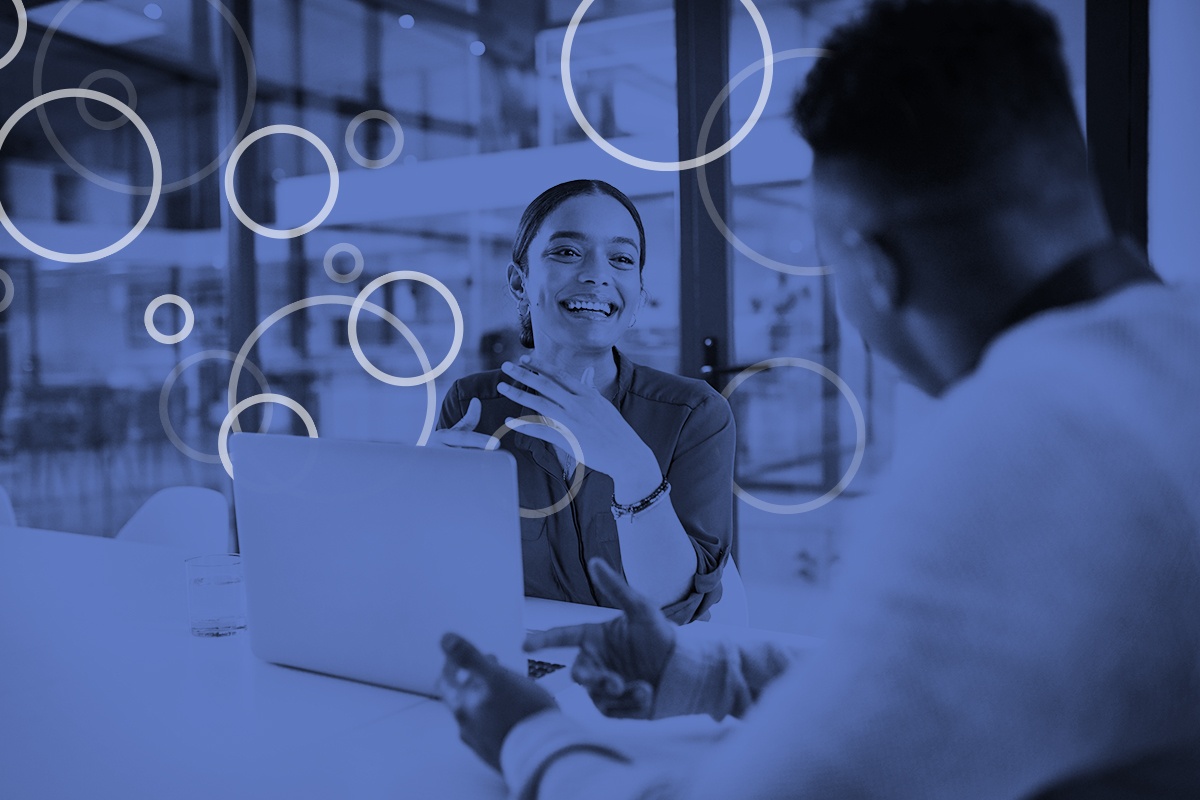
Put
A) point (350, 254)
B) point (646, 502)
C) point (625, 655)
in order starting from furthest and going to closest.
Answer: point (350, 254) → point (646, 502) → point (625, 655)

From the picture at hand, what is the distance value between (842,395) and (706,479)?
1168 mm

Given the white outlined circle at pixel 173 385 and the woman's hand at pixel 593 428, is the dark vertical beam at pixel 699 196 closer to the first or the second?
the woman's hand at pixel 593 428

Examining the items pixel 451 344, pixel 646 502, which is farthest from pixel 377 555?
pixel 451 344

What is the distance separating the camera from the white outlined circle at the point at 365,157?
375 cm

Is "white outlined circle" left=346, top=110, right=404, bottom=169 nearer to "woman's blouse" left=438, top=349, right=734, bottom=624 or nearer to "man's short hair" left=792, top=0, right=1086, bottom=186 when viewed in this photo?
"woman's blouse" left=438, top=349, right=734, bottom=624

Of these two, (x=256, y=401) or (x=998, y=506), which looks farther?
(x=256, y=401)

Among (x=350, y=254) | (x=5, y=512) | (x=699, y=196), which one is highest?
(x=699, y=196)

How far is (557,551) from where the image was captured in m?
2.07

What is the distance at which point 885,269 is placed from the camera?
0.94 metres

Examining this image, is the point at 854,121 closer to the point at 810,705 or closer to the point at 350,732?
the point at 810,705

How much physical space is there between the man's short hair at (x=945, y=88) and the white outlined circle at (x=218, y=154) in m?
3.62

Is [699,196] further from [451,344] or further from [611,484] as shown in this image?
[611,484]

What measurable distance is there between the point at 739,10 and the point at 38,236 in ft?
10.4

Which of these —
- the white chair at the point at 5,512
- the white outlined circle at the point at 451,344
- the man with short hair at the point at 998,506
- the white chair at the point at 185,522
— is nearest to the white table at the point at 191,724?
the man with short hair at the point at 998,506
